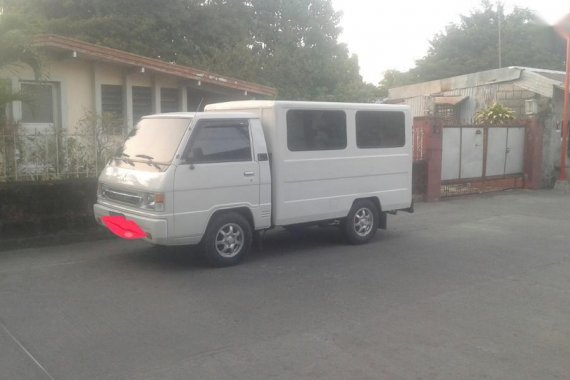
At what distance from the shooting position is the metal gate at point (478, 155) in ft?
50.4

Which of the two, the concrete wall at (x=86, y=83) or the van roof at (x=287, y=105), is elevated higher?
the concrete wall at (x=86, y=83)

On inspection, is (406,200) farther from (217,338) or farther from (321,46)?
(321,46)

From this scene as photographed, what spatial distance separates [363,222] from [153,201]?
3.64m

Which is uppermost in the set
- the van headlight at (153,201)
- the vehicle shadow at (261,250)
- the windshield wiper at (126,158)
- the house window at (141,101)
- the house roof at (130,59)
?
the house roof at (130,59)

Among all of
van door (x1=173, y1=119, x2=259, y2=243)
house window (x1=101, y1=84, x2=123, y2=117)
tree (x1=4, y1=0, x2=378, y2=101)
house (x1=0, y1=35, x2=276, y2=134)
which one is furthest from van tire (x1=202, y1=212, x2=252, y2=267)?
tree (x1=4, y1=0, x2=378, y2=101)

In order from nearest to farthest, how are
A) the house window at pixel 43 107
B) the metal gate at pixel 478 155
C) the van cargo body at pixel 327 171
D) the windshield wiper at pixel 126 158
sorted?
the windshield wiper at pixel 126 158 → the van cargo body at pixel 327 171 → the house window at pixel 43 107 → the metal gate at pixel 478 155

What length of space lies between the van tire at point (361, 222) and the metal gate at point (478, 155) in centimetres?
629

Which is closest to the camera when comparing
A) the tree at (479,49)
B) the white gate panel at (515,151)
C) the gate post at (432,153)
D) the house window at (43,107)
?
the house window at (43,107)

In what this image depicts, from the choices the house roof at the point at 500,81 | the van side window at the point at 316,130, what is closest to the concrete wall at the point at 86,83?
the van side window at the point at 316,130

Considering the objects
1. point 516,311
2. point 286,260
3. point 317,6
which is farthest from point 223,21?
point 516,311

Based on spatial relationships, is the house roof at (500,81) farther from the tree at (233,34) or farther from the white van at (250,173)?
the white van at (250,173)

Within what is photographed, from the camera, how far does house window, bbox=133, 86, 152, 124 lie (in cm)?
1417

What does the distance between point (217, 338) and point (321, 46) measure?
34.2m

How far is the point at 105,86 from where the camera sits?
1365 centimetres
